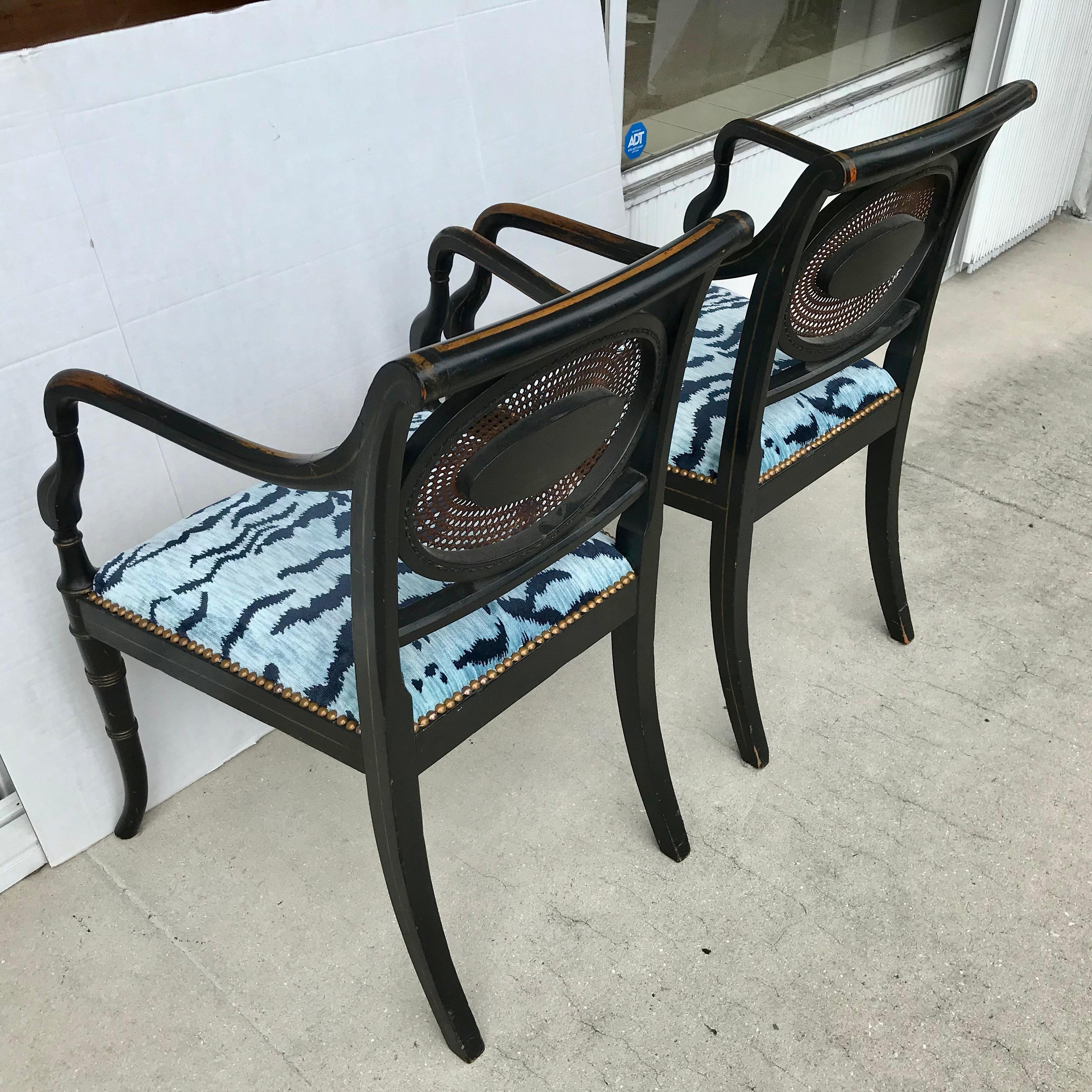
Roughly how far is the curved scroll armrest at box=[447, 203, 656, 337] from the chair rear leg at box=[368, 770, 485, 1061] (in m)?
0.62

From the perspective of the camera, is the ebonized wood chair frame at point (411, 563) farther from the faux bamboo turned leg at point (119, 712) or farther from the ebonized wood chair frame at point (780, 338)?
the ebonized wood chair frame at point (780, 338)

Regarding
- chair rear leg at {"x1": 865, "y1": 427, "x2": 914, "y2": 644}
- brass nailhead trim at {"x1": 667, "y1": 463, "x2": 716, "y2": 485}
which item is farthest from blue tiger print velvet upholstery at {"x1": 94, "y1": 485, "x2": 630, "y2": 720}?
chair rear leg at {"x1": 865, "y1": 427, "x2": 914, "y2": 644}

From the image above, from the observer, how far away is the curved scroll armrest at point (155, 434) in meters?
0.94

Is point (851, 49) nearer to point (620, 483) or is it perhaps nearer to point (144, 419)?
point (620, 483)

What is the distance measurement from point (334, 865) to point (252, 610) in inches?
19.7

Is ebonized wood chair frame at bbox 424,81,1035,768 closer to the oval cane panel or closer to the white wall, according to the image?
the white wall

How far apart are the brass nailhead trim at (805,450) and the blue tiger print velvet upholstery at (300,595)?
0.26 meters

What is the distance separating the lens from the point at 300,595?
1142 mm

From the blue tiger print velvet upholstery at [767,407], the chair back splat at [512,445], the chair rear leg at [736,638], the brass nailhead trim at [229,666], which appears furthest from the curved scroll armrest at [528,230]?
the brass nailhead trim at [229,666]

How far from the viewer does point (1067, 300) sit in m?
3.02

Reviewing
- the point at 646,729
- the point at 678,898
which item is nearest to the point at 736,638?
the point at 646,729

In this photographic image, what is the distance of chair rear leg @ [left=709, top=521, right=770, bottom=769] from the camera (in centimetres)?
151

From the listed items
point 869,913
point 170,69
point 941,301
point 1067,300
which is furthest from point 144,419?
point 1067,300

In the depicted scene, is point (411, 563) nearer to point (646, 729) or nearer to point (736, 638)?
point (646, 729)
